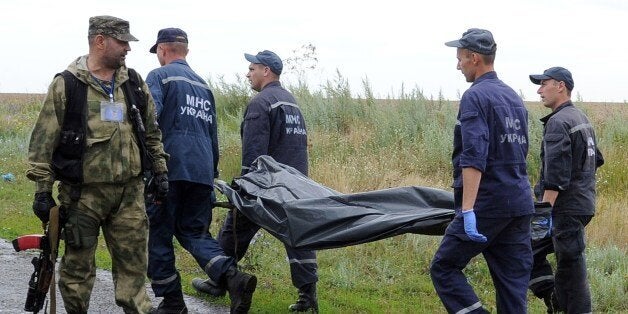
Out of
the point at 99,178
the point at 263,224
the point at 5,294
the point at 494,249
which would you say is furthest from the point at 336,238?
the point at 5,294

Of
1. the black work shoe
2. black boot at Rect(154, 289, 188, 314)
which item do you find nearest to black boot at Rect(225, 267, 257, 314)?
black boot at Rect(154, 289, 188, 314)

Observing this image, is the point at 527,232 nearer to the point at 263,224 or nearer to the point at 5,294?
the point at 263,224

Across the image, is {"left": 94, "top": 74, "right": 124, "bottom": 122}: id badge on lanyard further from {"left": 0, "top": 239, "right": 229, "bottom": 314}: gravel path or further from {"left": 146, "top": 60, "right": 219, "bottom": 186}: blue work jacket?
{"left": 0, "top": 239, "right": 229, "bottom": 314}: gravel path

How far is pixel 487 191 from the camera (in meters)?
5.97

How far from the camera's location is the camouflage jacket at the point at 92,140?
5930 millimetres

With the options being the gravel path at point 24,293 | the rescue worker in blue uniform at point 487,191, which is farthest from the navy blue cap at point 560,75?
the gravel path at point 24,293

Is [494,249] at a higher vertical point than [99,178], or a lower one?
lower

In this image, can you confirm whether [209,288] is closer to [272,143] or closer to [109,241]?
[272,143]

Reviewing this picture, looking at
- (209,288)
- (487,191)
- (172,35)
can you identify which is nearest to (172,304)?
(209,288)

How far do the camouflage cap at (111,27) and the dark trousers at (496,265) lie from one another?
8.06ft

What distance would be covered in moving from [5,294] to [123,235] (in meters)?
2.19

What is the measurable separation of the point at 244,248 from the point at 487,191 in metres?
2.72

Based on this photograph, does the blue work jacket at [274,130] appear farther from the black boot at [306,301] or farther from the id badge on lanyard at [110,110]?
the id badge on lanyard at [110,110]

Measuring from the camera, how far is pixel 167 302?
7277 mm
